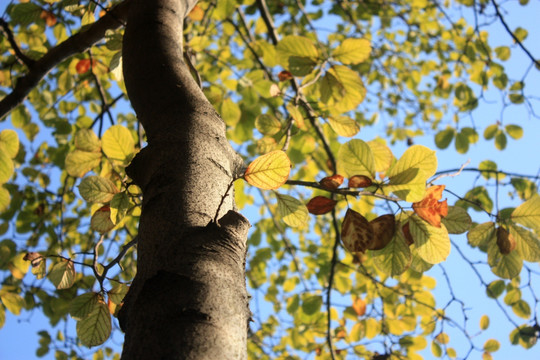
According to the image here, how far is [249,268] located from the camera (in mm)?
3242

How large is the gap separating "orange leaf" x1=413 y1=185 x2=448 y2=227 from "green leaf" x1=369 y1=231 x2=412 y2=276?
0.08 metres

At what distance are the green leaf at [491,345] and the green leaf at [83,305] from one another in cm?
194

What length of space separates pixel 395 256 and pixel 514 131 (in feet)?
5.56

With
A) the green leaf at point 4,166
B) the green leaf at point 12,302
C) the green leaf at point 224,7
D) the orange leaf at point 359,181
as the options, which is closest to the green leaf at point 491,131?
the green leaf at point 224,7

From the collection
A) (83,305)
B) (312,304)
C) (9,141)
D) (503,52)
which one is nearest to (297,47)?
(83,305)

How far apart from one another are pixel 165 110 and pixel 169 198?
0.20 m

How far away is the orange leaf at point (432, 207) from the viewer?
79cm

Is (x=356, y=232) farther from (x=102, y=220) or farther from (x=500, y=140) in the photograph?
(x=500, y=140)

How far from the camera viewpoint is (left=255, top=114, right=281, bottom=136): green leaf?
1.11 metres

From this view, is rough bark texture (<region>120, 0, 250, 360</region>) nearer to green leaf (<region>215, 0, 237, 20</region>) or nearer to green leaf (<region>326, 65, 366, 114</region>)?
green leaf (<region>326, 65, 366, 114</region>)

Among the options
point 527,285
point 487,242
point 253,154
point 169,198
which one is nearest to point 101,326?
point 169,198

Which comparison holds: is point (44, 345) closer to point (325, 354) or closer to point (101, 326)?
point (325, 354)

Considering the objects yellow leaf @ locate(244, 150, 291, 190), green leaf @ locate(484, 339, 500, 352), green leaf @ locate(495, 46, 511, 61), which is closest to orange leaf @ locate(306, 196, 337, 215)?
yellow leaf @ locate(244, 150, 291, 190)

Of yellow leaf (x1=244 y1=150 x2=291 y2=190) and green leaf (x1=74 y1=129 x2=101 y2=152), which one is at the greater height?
green leaf (x1=74 y1=129 x2=101 y2=152)
